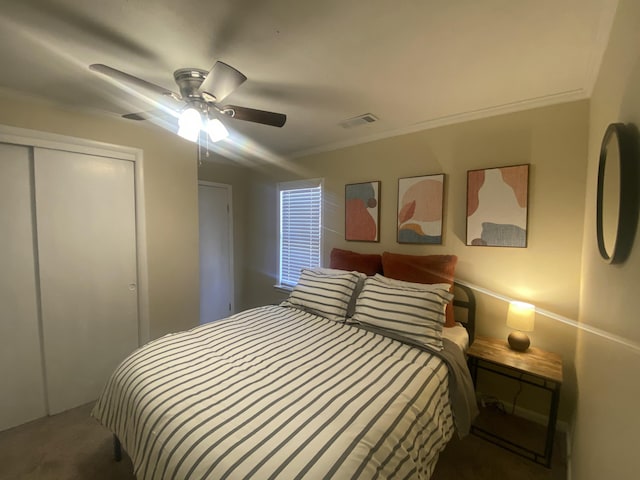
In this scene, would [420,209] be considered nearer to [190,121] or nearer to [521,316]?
[521,316]

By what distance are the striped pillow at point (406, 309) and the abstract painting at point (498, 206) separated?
0.57 m

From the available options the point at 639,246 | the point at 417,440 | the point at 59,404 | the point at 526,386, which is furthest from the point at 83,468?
the point at 526,386

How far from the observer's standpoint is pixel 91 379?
2.38 metres

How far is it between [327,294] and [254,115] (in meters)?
1.46

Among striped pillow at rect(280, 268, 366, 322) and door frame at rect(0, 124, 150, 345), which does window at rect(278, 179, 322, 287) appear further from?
door frame at rect(0, 124, 150, 345)

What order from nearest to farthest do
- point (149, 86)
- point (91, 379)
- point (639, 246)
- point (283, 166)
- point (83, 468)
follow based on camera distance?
point (639, 246)
point (149, 86)
point (83, 468)
point (91, 379)
point (283, 166)

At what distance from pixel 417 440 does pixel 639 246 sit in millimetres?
1091

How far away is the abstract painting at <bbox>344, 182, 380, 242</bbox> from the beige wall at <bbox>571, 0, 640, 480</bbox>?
1604mm

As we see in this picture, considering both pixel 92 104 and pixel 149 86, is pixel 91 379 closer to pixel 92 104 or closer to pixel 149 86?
pixel 92 104

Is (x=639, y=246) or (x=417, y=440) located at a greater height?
(x=639, y=246)

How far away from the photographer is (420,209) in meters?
2.55

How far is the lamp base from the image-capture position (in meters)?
1.96

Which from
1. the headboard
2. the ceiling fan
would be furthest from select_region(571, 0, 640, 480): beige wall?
the ceiling fan

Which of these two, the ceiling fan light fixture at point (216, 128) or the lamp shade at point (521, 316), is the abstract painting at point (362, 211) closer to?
the lamp shade at point (521, 316)
